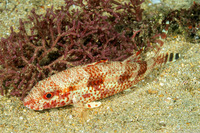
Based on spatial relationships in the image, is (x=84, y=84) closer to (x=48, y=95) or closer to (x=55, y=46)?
(x=48, y=95)

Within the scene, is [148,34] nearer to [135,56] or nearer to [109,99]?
[135,56]

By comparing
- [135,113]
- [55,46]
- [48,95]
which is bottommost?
[135,113]

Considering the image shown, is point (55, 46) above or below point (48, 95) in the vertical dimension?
above

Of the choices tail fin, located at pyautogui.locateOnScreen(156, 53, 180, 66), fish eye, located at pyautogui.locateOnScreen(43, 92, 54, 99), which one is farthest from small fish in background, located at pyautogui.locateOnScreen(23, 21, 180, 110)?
tail fin, located at pyautogui.locateOnScreen(156, 53, 180, 66)

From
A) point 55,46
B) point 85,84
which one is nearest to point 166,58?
point 85,84

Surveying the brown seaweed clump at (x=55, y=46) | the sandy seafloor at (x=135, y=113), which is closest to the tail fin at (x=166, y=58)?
the sandy seafloor at (x=135, y=113)

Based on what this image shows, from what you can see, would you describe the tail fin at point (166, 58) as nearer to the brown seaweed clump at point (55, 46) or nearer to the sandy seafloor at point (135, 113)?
the sandy seafloor at point (135, 113)

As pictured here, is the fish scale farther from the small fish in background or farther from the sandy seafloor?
the sandy seafloor
